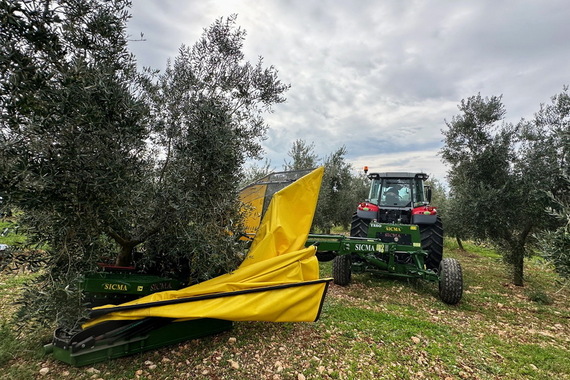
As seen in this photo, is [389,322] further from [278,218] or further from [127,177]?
[127,177]

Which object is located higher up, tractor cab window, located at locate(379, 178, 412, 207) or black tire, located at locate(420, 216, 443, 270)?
tractor cab window, located at locate(379, 178, 412, 207)

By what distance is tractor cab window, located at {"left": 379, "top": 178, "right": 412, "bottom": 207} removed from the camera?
8711 millimetres

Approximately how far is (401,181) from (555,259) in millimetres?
5495

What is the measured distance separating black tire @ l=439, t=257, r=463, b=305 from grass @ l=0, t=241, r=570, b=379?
0.20 m

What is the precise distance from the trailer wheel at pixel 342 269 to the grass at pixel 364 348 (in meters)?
0.92

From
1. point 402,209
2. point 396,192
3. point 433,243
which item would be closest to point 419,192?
point 396,192

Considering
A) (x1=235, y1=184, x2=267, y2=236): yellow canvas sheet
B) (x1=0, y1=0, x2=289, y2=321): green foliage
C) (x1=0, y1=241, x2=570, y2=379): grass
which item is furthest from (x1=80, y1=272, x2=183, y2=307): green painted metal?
(x1=235, y1=184, x2=267, y2=236): yellow canvas sheet

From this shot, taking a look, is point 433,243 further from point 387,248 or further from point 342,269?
point 342,269

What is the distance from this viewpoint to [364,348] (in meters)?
4.11

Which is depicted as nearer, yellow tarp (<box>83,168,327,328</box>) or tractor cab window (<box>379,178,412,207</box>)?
yellow tarp (<box>83,168,327,328</box>)

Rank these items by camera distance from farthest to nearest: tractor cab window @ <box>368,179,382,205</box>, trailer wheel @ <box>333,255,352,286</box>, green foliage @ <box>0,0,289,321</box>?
1. tractor cab window @ <box>368,179,382,205</box>
2. trailer wheel @ <box>333,255,352,286</box>
3. green foliage @ <box>0,0,289,321</box>

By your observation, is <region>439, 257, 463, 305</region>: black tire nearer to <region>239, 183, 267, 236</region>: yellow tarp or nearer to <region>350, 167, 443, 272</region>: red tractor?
<region>350, 167, 443, 272</region>: red tractor

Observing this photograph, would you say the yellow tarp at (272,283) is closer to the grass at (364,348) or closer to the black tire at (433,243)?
the grass at (364,348)

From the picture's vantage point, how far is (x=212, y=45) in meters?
5.24
